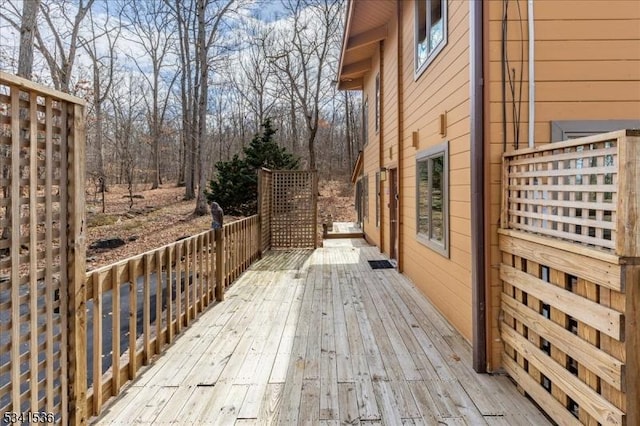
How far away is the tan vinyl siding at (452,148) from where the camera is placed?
3465 millimetres

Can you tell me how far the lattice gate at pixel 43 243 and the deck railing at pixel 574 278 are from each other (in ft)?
8.88

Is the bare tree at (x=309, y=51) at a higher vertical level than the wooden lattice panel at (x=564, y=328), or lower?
higher

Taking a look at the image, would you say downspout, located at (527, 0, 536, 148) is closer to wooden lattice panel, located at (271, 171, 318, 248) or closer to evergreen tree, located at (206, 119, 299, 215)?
wooden lattice panel, located at (271, 171, 318, 248)

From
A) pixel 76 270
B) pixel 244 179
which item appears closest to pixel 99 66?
pixel 244 179

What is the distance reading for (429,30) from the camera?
15.5 feet

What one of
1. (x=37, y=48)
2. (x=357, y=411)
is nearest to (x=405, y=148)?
(x=357, y=411)

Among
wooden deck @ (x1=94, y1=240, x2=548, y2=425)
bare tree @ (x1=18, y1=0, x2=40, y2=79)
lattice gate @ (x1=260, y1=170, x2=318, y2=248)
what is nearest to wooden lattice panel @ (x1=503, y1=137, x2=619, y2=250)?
wooden deck @ (x1=94, y1=240, x2=548, y2=425)

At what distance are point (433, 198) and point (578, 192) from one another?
240 centimetres

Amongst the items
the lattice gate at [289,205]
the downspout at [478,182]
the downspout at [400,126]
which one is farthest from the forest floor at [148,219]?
the downspout at [478,182]

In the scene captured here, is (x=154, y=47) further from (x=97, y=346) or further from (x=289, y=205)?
(x=97, y=346)

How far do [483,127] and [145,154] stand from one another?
2902 centimetres

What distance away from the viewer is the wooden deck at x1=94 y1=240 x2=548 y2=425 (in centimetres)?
237

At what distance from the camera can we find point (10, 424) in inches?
67.5

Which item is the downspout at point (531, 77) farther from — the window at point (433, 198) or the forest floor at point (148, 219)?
the forest floor at point (148, 219)
